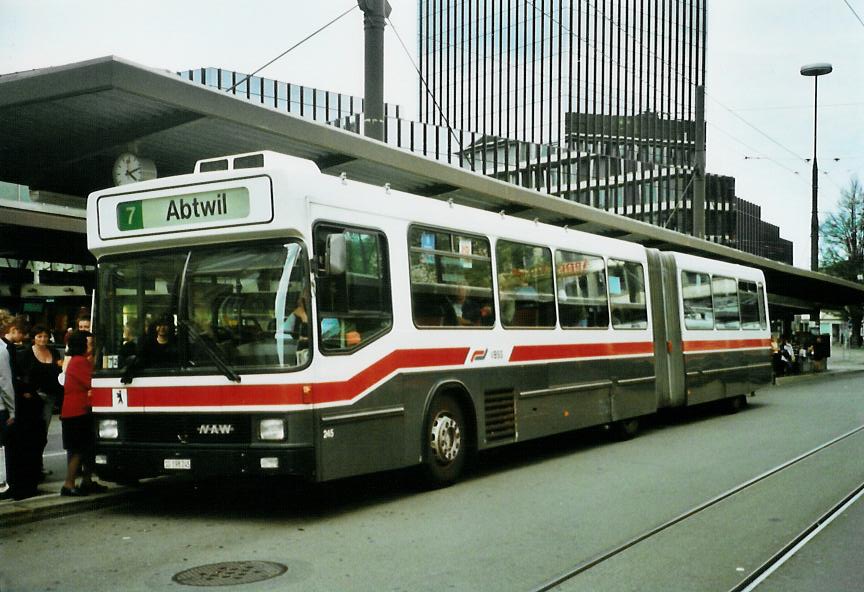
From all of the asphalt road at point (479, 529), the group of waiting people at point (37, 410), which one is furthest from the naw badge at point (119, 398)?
the asphalt road at point (479, 529)

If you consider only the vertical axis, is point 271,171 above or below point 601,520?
above

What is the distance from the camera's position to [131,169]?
12.7m

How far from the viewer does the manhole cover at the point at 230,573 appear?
248 inches

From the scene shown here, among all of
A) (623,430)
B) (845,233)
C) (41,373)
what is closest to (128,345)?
(41,373)

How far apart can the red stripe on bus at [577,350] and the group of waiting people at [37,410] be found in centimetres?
467

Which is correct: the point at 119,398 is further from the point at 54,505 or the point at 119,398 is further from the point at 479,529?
the point at 479,529

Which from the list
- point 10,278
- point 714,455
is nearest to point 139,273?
point 714,455

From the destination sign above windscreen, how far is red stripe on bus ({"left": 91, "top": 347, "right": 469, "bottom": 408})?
138cm

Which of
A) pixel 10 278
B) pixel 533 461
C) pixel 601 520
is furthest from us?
pixel 10 278

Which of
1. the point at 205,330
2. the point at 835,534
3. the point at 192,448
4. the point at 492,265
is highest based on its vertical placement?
the point at 492,265

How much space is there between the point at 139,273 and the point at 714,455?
24.9ft

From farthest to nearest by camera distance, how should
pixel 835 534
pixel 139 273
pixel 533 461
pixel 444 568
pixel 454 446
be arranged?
pixel 533 461 → pixel 454 446 → pixel 139 273 → pixel 835 534 → pixel 444 568

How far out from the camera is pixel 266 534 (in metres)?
7.86

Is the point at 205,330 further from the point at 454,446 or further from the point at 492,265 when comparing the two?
the point at 492,265
